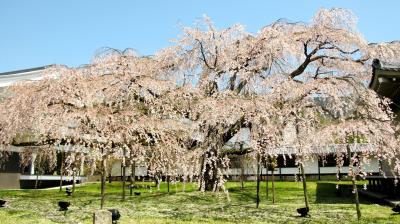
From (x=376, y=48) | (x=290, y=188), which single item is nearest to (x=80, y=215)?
(x=376, y=48)

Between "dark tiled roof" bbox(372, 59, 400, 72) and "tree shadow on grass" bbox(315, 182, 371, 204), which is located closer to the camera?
"dark tiled roof" bbox(372, 59, 400, 72)

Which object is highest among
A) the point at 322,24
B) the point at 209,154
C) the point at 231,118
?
the point at 322,24

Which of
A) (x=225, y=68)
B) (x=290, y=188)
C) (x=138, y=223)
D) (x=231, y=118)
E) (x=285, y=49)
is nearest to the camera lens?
(x=138, y=223)

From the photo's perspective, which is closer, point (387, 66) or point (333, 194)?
point (387, 66)

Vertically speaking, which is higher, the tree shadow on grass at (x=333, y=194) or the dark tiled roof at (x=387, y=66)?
the dark tiled roof at (x=387, y=66)

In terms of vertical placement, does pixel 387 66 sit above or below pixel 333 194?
above

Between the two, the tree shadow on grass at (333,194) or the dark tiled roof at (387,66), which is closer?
the dark tiled roof at (387,66)

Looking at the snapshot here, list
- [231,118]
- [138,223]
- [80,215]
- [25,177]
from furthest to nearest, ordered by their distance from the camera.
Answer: [25,177], [231,118], [80,215], [138,223]

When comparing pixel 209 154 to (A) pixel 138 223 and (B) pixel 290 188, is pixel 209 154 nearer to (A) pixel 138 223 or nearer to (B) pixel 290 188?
(A) pixel 138 223

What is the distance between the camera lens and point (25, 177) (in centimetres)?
3381

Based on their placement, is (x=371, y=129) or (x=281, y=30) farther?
(x=281, y=30)

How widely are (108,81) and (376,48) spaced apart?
38.0ft

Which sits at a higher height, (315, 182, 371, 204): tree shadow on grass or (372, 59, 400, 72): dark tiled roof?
(372, 59, 400, 72): dark tiled roof

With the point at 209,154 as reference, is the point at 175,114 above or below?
above
